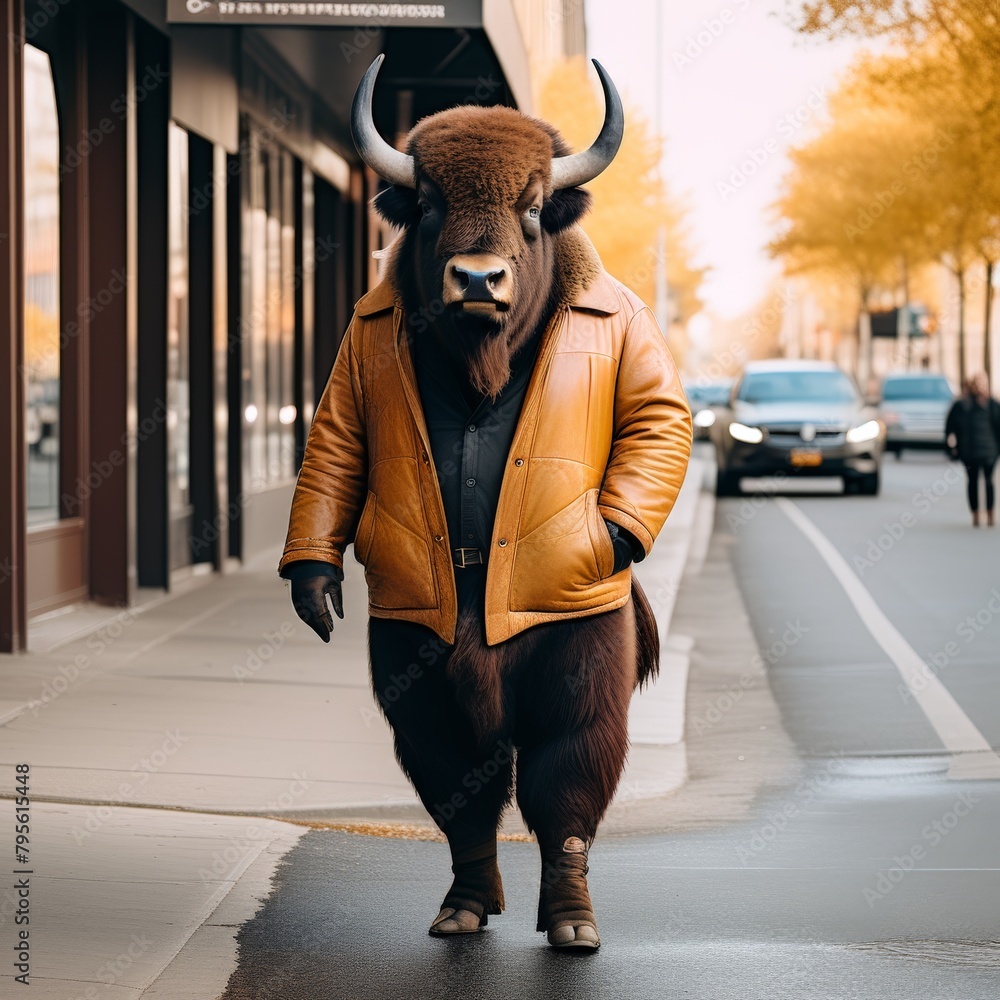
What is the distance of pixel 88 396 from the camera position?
1177 centimetres

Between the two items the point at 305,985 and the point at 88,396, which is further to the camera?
the point at 88,396

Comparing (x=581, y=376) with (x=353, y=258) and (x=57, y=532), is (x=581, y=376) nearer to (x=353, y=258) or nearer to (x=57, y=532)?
(x=57, y=532)

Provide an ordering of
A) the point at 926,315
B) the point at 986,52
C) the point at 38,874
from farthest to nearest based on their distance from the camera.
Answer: the point at 926,315 < the point at 986,52 < the point at 38,874

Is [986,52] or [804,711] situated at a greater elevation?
[986,52]

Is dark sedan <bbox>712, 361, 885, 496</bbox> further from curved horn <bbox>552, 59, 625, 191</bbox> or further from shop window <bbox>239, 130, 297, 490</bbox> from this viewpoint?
curved horn <bbox>552, 59, 625, 191</bbox>

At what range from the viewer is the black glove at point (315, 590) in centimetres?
491

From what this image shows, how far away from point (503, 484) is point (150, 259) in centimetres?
864

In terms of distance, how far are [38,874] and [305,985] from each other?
1.25m

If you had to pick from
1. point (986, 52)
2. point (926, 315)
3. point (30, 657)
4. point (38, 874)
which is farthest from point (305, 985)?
point (926, 315)

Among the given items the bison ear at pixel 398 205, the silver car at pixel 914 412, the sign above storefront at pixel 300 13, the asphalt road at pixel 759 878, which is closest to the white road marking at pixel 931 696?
the asphalt road at pixel 759 878

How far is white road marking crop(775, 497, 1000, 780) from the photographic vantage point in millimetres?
7797

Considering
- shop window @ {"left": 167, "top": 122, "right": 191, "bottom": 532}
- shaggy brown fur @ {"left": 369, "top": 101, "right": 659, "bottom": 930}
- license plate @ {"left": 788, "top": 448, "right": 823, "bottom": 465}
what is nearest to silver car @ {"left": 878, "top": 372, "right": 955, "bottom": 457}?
license plate @ {"left": 788, "top": 448, "right": 823, "bottom": 465}

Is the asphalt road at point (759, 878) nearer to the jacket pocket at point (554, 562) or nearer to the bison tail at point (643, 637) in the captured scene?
the bison tail at point (643, 637)

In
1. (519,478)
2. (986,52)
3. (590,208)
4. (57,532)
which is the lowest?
(57,532)
